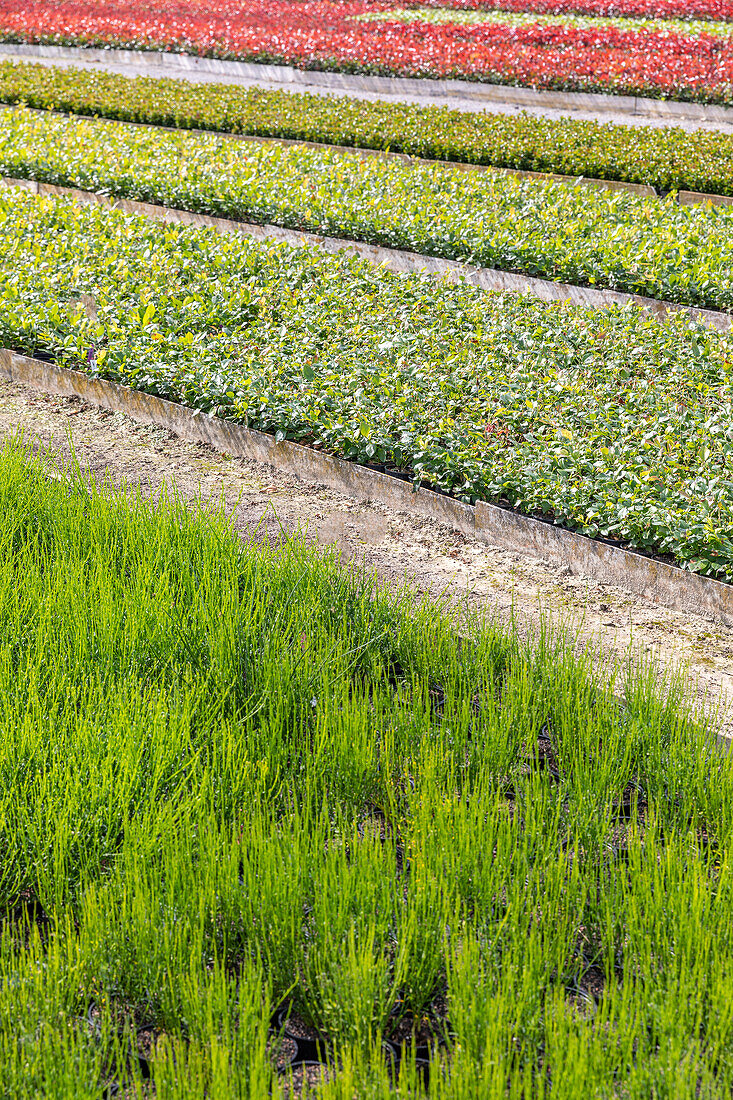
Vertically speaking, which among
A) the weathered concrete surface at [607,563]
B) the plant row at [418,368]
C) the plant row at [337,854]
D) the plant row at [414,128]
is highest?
the plant row at [414,128]

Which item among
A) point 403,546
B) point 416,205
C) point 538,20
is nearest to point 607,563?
point 403,546

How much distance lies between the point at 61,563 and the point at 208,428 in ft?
6.53

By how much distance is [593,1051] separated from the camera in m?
1.76

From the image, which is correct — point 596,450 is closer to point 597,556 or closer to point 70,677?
point 597,556

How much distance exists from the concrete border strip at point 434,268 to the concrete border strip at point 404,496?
7.70 feet

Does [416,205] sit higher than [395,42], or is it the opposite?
[395,42]

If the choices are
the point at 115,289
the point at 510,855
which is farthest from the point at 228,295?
the point at 510,855

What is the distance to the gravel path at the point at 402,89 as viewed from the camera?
14297mm

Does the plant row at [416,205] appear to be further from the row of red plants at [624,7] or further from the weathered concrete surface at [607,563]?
the row of red plants at [624,7]

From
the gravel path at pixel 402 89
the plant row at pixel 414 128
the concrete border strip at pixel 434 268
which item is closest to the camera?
the concrete border strip at pixel 434 268

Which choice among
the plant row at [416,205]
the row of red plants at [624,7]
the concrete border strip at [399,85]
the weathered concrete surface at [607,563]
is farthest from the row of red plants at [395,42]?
the weathered concrete surface at [607,563]

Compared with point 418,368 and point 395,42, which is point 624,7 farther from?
point 418,368

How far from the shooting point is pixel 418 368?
5.55m

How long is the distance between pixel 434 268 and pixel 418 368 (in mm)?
2366
